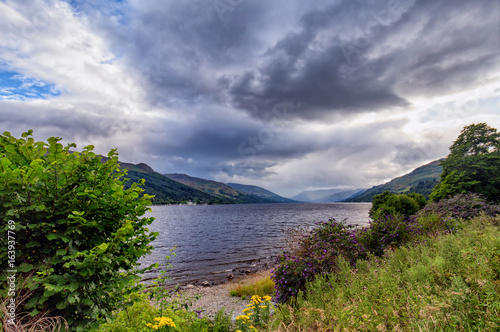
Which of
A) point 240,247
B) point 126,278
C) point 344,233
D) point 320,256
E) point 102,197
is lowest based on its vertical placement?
point 240,247

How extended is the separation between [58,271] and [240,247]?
3442cm

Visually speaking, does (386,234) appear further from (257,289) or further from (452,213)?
(257,289)

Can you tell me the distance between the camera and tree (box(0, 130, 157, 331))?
3.06 metres

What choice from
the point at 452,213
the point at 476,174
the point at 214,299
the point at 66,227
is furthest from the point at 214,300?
the point at 476,174

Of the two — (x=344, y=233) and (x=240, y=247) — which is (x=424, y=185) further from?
(x=344, y=233)

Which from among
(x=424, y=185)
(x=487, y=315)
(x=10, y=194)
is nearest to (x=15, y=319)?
(x=10, y=194)

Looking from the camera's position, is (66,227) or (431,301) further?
(431,301)

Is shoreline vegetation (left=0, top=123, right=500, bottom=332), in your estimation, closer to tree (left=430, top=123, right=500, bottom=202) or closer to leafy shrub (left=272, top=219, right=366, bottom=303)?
leafy shrub (left=272, top=219, right=366, bottom=303)

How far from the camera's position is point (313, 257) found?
9.00m

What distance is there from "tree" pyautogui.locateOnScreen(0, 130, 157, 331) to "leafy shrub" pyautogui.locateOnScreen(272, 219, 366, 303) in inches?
250

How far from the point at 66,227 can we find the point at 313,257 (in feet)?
26.9

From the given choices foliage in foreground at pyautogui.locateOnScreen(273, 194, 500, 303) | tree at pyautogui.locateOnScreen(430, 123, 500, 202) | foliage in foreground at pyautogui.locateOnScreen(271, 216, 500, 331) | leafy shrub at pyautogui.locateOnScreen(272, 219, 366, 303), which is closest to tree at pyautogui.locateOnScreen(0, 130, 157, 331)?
foliage in foreground at pyautogui.locateOnScreen(271, 216, 500, 331)

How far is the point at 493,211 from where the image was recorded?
1230 centimetres

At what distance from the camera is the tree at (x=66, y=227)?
10.0ft
